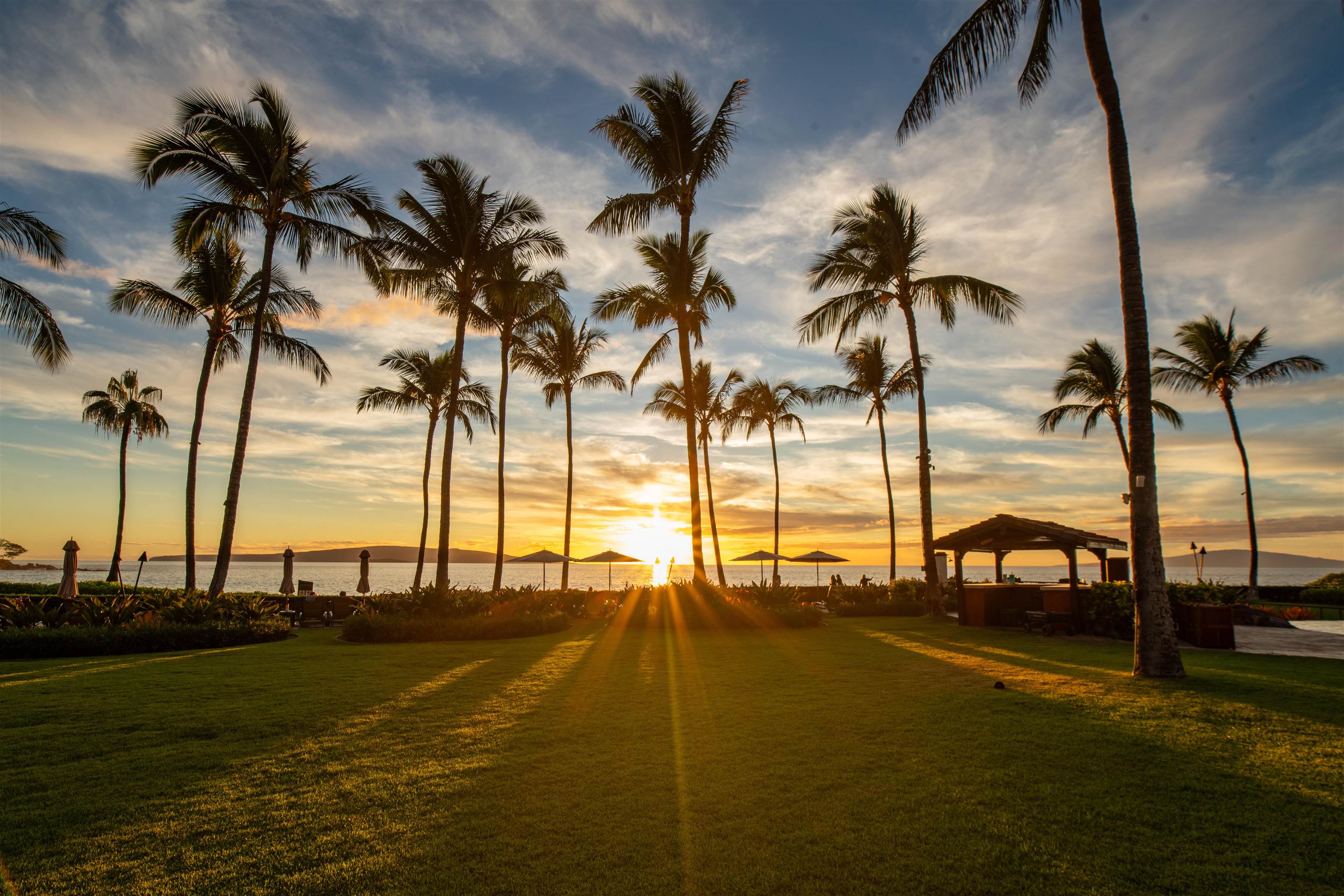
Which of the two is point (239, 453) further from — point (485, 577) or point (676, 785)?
point (485, 577)

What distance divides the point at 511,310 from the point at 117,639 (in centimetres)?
1456

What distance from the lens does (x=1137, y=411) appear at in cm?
912

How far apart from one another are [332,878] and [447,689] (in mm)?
5367

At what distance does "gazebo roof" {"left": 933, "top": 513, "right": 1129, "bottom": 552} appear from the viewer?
15078mm

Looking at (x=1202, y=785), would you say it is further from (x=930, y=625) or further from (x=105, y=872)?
(x=930, y=625)

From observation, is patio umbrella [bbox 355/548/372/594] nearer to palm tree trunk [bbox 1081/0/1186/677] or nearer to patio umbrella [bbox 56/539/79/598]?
patio umbrella [bbox 56/539/79/598]

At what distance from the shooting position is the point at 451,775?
5156mm

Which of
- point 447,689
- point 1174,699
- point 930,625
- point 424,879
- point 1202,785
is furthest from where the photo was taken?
point 930,625

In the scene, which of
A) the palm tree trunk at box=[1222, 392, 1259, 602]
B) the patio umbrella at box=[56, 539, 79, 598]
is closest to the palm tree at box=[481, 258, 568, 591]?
the patio umbrella at box=[56, 539, 79, 598]

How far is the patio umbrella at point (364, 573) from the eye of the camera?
25.2 metres

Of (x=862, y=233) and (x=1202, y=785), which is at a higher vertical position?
(x=862, y=233)

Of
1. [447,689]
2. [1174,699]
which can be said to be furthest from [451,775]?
[1174,699]

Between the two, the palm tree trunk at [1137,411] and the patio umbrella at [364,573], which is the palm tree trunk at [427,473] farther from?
the palm tree trunk at [1137,411]

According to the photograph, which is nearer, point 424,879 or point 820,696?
point 424,879
